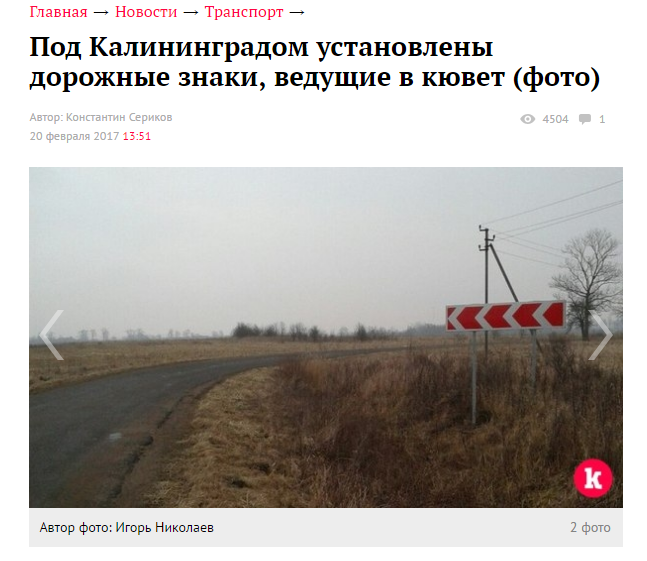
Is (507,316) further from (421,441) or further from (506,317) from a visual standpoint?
(421,441)

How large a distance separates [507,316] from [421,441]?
8.15 ft

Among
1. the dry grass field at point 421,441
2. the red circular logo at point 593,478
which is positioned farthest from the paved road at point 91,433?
the red circular logo at point 593,478

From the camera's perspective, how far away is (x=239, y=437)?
755 cm

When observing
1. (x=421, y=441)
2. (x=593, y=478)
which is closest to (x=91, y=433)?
(x=421, y=441)

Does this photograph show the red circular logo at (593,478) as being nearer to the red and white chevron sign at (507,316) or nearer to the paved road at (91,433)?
the red and white chevron sign at (507,316)

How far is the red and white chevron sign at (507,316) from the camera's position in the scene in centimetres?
668

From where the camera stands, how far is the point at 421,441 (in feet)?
24.9

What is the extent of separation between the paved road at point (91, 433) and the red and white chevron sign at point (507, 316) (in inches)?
209
